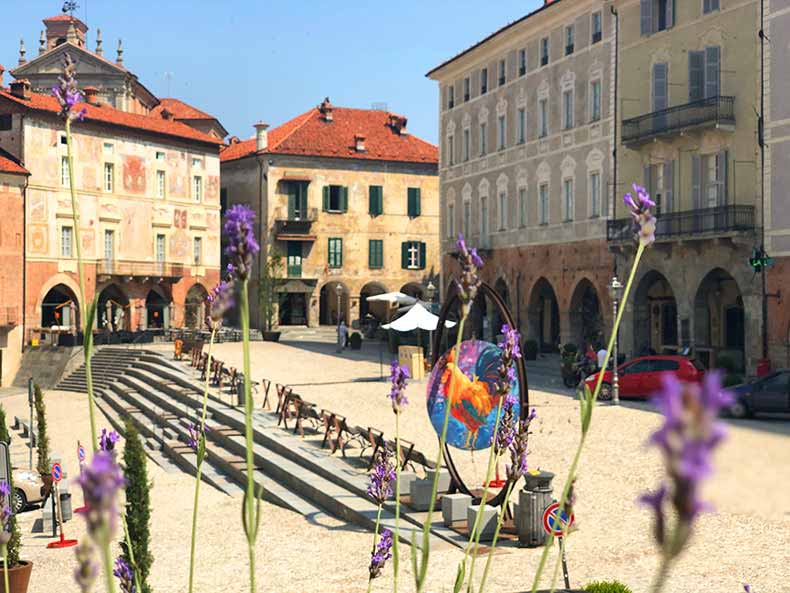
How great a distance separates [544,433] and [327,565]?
8976 millimetres

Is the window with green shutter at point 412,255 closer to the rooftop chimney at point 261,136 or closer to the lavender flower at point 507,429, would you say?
the rooftop chimney at point 261,136

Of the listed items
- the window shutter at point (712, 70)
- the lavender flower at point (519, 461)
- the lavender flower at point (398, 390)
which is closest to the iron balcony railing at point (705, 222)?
the window shutter at point (712, 70)

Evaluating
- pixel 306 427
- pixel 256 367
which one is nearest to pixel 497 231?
pixel 256 367

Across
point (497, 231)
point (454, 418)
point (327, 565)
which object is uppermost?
point (497, 231)

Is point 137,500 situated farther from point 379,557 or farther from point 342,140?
point 342,140

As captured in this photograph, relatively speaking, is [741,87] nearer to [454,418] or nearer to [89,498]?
[454,418]

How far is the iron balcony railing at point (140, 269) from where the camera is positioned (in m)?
51.5

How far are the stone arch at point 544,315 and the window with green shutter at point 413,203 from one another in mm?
19440

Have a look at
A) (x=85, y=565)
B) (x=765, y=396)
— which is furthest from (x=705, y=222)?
(x=85, y=565)

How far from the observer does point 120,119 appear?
174ft

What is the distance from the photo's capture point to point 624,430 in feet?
74.2

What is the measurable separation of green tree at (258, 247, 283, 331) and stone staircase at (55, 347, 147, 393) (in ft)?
41.3

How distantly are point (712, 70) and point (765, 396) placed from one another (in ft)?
A: 40.2

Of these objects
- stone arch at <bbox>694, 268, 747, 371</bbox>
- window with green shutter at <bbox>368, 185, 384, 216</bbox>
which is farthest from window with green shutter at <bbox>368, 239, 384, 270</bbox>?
stone arch at <bbox>694, 268, 747, 371</bbox>
